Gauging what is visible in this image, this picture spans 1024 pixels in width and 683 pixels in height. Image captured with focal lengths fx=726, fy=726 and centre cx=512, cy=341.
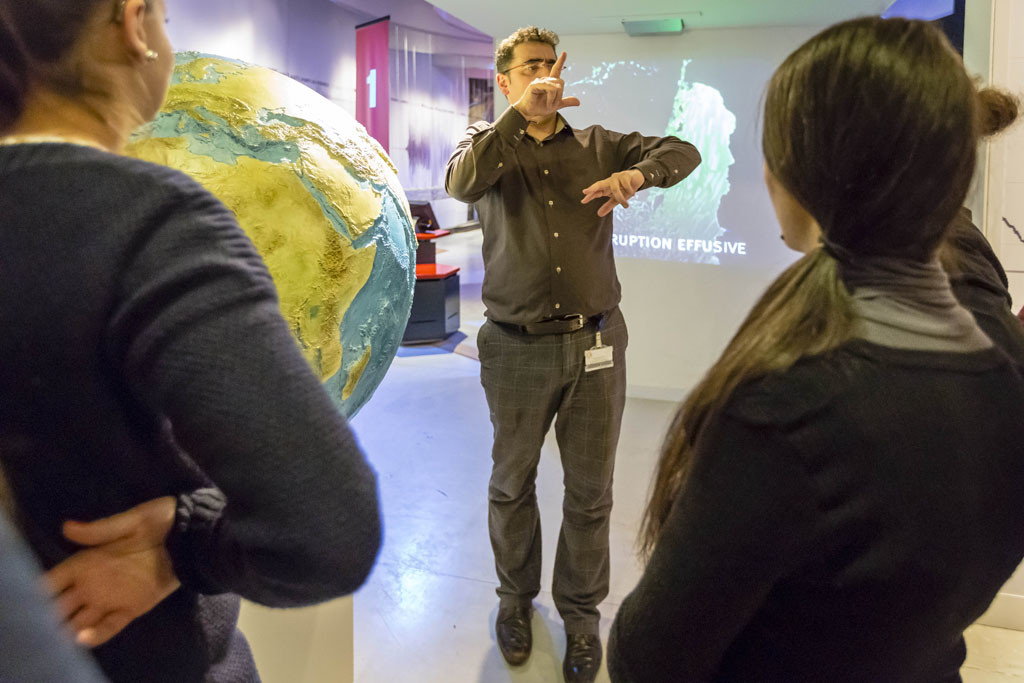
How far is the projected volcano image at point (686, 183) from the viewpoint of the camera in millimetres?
4738

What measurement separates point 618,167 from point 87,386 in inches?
79.2

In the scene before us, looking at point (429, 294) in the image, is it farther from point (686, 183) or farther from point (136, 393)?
point (136, 393)

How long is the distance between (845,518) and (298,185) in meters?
0.96

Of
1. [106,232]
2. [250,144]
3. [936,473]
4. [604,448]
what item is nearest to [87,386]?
[106,232]

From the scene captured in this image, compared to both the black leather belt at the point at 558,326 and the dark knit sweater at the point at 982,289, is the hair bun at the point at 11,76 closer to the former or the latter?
the dark knit sweater at the point at 982,289

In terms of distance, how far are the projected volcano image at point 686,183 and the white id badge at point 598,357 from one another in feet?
9.17

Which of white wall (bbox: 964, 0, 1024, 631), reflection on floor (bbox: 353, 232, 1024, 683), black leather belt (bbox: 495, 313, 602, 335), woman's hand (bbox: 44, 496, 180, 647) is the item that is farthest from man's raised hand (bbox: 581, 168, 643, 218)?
woman's hand (bbox: 44, 496, 180, 647)

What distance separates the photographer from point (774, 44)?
4.56 meters

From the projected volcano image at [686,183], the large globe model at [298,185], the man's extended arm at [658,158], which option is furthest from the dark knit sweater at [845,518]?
the projected volcano image at [686,183]

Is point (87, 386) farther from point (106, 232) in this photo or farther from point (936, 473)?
point (936, 473)

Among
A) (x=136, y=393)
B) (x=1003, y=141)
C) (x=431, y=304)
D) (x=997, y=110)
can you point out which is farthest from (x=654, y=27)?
(x=136, y=393)

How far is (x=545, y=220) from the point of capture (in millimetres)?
2230

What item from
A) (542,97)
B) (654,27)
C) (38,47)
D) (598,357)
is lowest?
(598,357)

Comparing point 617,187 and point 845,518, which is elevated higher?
point 617,187
